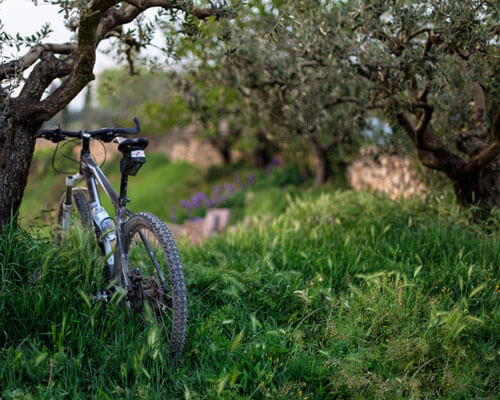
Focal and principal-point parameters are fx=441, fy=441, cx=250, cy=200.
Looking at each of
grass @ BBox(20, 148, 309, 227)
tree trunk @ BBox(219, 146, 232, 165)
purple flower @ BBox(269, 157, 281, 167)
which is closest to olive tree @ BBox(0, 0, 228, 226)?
grass @ BBox(20, 148, 309, 227)

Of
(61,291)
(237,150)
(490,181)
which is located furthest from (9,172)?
(237,150)

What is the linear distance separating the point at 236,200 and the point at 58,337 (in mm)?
6984

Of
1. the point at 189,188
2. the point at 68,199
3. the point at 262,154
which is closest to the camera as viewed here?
the point at 68,199

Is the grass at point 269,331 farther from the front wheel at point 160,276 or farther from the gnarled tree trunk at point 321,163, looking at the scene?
the gnarled tree trunk at point 321,163

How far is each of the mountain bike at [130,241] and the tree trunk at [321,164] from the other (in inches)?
206

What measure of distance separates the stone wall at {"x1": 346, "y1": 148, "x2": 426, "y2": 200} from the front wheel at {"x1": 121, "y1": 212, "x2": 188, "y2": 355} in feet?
12.5

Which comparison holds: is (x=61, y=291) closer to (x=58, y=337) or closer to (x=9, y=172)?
(x=58, y=337)

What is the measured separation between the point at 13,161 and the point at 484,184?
172 inches

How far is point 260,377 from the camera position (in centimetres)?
238

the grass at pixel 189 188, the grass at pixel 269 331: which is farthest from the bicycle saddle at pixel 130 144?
the grass at pixel 189 188

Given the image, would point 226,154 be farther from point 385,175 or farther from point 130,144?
point 130,144

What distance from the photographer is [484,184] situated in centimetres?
457

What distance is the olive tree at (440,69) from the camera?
3.51m

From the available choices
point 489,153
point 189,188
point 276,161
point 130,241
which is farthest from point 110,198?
point 189,188
